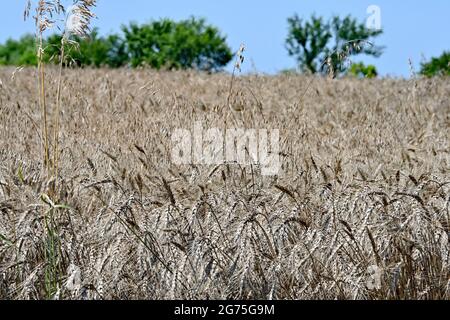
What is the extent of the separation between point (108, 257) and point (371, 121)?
13.8 feet

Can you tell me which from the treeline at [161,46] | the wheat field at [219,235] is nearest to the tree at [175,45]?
the treeline at [161,46]

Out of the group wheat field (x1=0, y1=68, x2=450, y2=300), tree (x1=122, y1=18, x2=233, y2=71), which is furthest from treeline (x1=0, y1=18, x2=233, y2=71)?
wheat field (x1=0, y1=68, x2=450, y2=300)

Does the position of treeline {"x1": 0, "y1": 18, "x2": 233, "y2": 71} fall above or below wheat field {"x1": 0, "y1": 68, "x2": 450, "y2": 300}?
above

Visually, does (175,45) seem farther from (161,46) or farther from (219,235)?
(219,235)

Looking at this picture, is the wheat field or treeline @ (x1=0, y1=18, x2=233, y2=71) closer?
the wheat field

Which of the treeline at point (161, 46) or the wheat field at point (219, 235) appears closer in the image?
the wheat field at point (219, 235)

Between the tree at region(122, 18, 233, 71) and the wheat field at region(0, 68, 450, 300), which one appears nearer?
the wheat field at region(0, 68, 450, 300)

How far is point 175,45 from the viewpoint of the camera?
32656mm

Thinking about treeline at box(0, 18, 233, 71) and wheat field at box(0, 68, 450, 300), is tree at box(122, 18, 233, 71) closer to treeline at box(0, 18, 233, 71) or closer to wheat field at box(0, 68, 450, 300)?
treeline at box(0, 18, 233, 71)

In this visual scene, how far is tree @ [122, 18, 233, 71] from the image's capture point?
32.7 meters

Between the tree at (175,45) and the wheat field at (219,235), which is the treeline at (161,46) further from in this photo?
the wheat field at (219,235)

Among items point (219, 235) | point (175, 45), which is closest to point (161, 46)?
point (175, 45)

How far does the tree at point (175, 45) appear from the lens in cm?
3266

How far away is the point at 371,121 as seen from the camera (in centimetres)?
711
